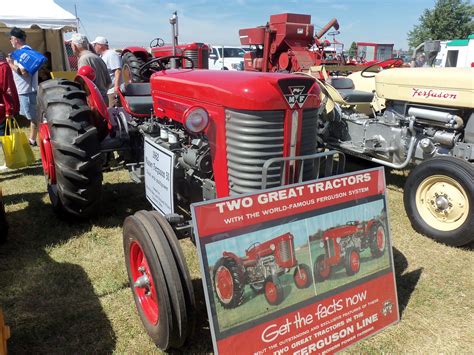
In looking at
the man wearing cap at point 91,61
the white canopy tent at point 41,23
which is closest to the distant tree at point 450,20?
the white canopy tent at point 41,23

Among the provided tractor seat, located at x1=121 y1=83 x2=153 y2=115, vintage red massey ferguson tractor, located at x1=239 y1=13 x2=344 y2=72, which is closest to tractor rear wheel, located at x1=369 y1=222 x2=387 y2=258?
tractor seat, located at x1=121 y1=83 x2=153 y2=115

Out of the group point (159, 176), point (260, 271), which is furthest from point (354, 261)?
point (159, 176)

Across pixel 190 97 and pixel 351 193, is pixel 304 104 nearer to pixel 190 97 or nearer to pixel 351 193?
pixel 351 193

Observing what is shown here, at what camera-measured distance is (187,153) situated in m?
2.60

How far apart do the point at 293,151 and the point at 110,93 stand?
4.22 metres

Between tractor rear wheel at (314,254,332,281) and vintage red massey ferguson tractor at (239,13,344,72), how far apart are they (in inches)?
313

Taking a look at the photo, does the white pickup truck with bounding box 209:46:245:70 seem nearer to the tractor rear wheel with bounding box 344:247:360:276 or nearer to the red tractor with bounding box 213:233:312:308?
the tractor rear wheel with bounding box 344:247:360:276

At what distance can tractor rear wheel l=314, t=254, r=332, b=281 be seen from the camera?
194 centimetres

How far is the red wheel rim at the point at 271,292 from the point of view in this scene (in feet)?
5.94

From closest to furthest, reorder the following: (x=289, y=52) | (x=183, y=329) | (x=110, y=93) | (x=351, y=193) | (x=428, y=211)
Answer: (x=183, y=329), (x=351, y=193), (x=428, y=211), (x=110, y=93), (x=289, y=52)

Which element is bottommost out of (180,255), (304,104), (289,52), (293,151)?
(180,255)

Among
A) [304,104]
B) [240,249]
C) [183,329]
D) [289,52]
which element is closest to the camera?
[240,249]

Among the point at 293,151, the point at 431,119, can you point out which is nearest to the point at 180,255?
the point at 293,151

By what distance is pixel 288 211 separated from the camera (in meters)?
1.84
